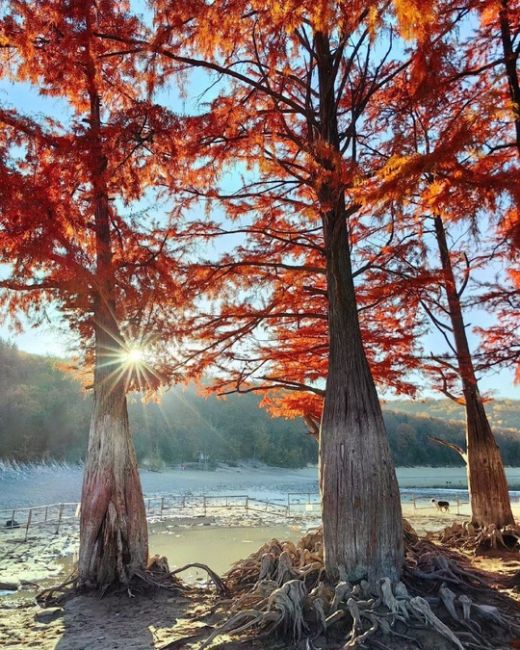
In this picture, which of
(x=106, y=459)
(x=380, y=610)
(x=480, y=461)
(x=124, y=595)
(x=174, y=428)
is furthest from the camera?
(x=174, y=428)

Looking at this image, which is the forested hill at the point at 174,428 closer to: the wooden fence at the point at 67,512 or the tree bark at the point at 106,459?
the wooden fence at the point at 67,512

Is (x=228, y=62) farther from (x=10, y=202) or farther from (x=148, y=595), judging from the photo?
(x=148, y=595)

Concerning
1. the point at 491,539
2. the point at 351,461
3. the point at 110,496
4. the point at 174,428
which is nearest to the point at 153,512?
the point at 110,496

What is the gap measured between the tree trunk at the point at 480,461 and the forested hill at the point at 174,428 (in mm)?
23355

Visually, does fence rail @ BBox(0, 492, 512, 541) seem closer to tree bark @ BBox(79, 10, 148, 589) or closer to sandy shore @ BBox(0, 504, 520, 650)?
sandy shore @ BBox(0, 504, 520, 650)

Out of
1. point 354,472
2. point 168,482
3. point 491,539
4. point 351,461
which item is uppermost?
point 351,461

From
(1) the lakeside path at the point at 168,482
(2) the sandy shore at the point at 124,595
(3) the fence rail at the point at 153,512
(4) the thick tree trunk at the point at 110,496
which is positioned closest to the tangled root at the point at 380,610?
(2) the sandy shore at the point at 124,595

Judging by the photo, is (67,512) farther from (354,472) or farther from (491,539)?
(354,472)

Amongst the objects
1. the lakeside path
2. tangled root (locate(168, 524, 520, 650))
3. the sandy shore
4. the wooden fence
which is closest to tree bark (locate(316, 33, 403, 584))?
tangled root (locate(168, 524, 520, 650))

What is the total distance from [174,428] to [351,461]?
5562 cm

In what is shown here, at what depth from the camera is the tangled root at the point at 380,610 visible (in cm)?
494

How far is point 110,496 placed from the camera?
8305 mm

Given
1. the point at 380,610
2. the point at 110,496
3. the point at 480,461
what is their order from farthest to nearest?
1. the point at 480,461
2. the point at 110,496
3. the point at 380,610

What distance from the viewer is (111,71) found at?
1043 centimetres
